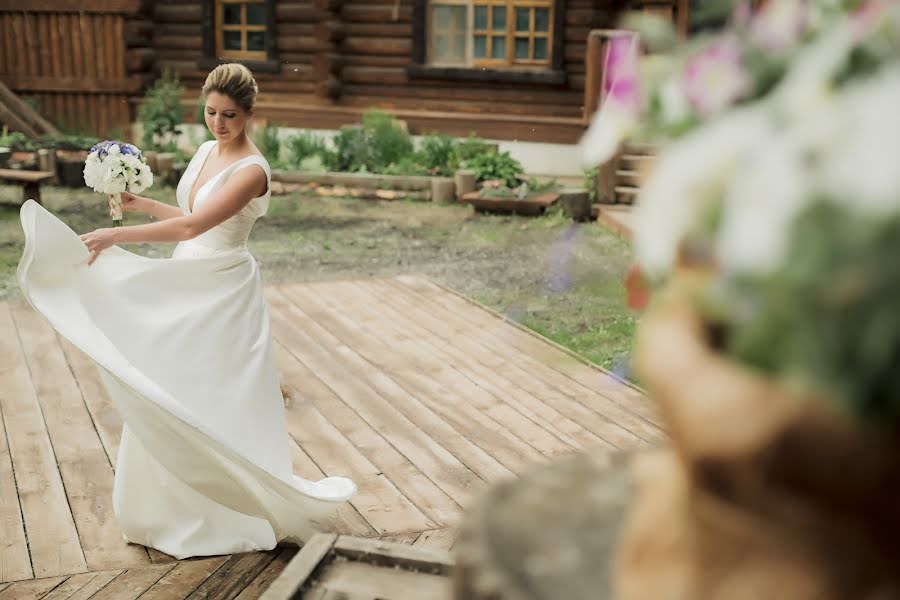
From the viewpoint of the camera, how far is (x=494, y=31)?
44.2ft

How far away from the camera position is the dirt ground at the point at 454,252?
289 inches

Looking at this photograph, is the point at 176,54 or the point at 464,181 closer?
the point at 464,181

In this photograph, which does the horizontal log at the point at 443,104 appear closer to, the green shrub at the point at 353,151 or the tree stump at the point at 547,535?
the green shrub at the point at 353,151

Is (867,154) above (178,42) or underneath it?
underneath

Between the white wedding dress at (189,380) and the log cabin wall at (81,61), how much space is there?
12.0 m

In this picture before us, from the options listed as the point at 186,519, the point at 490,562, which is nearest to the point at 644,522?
the point at 490,562

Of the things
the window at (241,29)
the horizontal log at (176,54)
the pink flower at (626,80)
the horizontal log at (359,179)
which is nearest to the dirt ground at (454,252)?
the horizontal log at (359,179)

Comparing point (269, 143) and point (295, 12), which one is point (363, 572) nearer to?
point (269, 143)

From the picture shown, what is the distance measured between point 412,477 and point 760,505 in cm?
353

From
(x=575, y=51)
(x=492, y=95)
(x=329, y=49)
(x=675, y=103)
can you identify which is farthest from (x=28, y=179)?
(x=675, y=103)

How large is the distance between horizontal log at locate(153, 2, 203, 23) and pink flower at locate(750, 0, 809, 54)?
1504 cm

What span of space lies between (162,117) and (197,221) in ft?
34.4

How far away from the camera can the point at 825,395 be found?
0.81m

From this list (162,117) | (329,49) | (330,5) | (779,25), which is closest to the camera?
(779,25)
